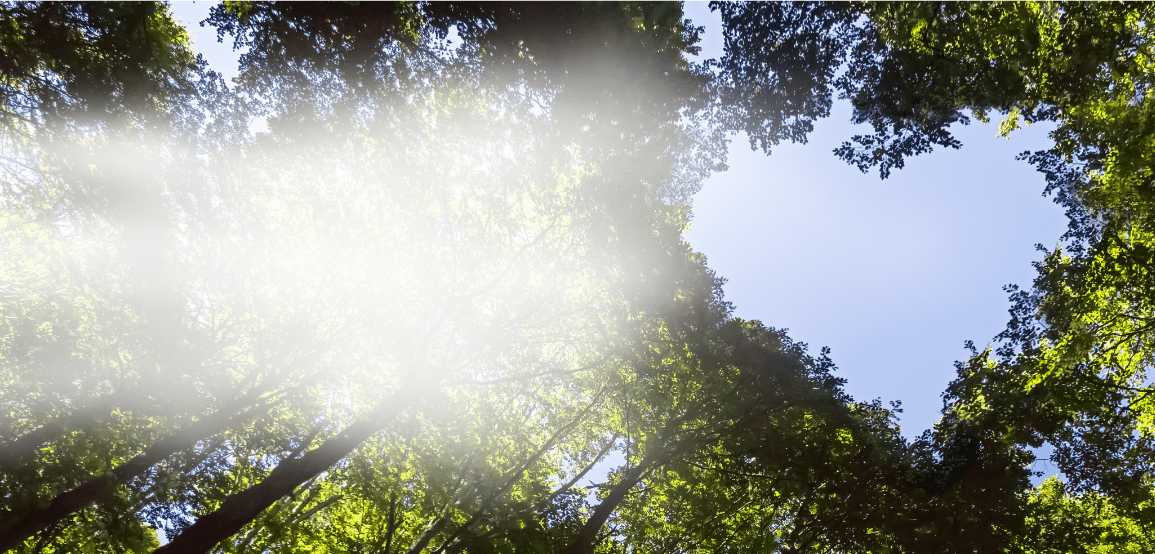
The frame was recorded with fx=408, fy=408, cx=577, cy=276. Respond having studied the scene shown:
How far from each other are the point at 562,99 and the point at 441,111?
316cm

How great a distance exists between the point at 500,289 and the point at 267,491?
672cm

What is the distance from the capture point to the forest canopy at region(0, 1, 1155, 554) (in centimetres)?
809

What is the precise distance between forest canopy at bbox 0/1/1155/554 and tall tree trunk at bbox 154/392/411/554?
0.22ft

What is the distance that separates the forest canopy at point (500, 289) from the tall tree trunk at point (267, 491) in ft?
0.22

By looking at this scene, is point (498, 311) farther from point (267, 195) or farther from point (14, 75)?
point (14, 75)

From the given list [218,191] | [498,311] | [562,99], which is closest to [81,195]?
[218,191]

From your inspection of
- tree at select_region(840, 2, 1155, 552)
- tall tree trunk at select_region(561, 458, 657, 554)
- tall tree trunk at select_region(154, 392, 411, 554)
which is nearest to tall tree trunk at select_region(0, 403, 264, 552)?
tall tree trunk at select_region(154, 392, 411, 554)

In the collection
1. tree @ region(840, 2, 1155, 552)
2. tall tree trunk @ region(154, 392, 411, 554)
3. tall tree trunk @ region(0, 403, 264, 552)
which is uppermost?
tree @ region(840, 2, 1155, 552)

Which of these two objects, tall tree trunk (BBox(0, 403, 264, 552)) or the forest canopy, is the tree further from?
tall tree trunk (BBox(0, 403, 264, 552))

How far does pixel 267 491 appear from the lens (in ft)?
25.4

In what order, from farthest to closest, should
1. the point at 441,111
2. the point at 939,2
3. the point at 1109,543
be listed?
1. the point at 1109,543
2. the point at 441,111
3. the point at 939,2

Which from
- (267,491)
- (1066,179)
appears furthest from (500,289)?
(1066,179)

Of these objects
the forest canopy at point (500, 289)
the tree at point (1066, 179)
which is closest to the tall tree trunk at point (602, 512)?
the forest canopy at point (500, 289)

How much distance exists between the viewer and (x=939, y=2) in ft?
24.1
